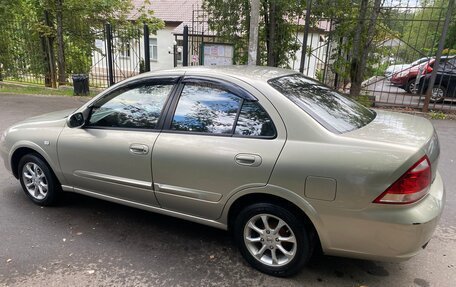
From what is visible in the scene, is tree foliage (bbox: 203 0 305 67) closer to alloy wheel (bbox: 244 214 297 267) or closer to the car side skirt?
the car side skirt

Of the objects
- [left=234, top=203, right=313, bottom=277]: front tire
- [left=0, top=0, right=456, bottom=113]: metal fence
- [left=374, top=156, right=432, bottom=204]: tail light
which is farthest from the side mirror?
[left=0, top=0, right=456, bottom=113]: metal fence

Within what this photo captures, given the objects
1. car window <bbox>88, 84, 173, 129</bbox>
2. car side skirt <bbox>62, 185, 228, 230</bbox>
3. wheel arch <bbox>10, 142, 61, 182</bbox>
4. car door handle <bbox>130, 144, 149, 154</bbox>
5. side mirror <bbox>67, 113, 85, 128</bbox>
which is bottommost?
car side skirt <bbox>62, 185, 228, 230</bbox>

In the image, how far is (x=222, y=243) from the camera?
3.35 meters

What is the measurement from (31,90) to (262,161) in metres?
12.4

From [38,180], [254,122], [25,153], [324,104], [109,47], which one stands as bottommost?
[38,180]

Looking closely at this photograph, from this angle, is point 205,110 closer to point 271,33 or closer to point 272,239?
point 272,239

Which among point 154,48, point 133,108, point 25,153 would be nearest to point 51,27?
point 25,153

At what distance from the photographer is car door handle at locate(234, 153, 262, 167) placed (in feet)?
8.69

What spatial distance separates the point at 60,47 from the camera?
1264 centimetres

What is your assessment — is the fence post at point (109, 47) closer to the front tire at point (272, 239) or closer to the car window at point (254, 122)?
the car window at point (254, 122)

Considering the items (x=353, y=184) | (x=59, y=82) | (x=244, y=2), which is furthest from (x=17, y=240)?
(x=59, y=82)

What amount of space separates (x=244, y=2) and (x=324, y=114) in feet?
26.2

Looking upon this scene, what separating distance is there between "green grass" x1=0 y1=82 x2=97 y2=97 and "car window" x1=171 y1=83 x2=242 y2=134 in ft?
30.1

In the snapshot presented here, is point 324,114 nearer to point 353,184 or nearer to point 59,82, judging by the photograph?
point 353,184
